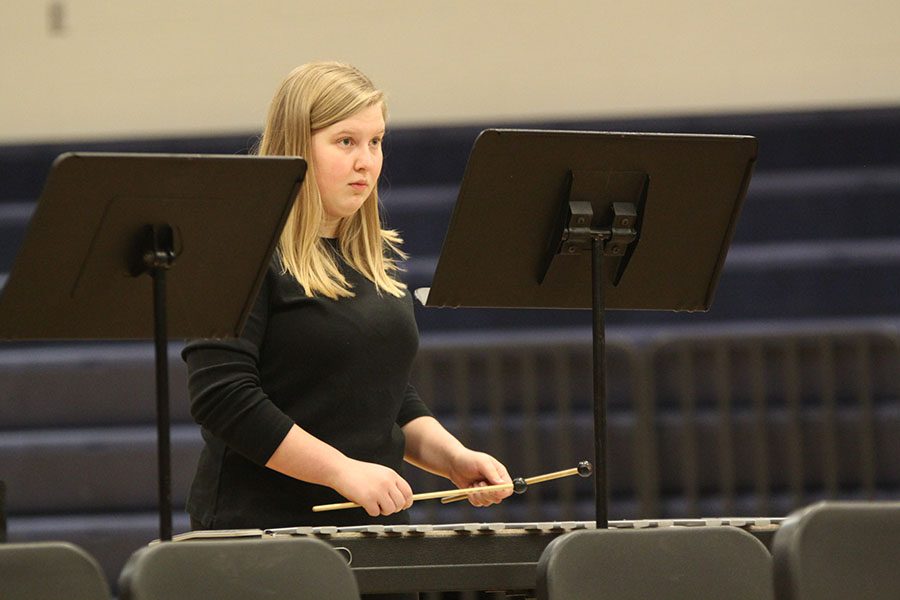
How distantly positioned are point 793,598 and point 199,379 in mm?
921

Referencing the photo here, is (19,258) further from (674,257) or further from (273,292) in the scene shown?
(674,257)

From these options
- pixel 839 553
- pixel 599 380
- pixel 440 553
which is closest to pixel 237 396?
pixel 440 553

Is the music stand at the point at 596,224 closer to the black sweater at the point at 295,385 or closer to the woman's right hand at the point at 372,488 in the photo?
the black sweater at the point at 295,385

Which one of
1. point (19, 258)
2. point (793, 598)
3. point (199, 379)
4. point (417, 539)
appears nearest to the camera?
point (793, 598)

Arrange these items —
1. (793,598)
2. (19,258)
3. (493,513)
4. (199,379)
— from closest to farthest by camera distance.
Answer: (793,598)
(19,258)
(199,379)
(493,513)

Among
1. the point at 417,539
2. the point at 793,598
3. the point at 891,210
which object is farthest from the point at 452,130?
the point at 793,598

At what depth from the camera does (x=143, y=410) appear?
420 cm

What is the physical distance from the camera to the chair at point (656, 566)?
1.60 metres

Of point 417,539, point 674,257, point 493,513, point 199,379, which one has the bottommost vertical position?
point 493,513

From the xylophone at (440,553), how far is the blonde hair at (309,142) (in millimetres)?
400

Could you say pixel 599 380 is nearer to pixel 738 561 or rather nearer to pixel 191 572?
pixel 738 561

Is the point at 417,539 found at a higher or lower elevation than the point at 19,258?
lower

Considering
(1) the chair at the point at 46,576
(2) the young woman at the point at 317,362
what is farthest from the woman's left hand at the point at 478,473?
(1) the chair at the point at 46,576

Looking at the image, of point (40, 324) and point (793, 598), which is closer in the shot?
point (793, 598)
